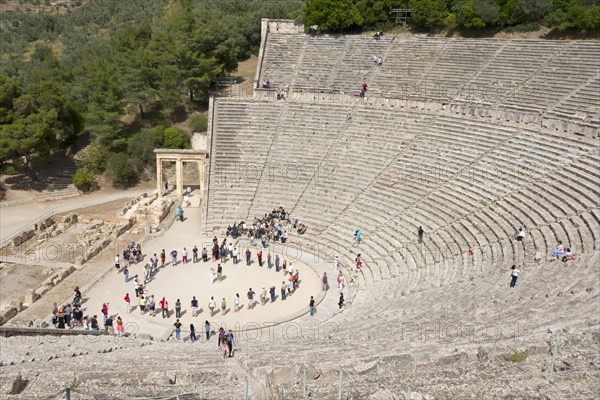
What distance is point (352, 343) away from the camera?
11711mm

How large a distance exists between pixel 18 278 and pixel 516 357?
18.7 m

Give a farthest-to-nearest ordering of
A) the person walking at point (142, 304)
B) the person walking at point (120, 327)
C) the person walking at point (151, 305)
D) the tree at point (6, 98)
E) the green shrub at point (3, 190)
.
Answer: the green shrub at point (3, 190), the tree at point (6, 98), the person walking at point (142, 304), the person walking at point (151, 305), the person walking at point (120, 327)

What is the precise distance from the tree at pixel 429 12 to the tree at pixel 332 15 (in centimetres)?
329

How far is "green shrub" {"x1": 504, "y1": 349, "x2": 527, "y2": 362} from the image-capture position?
8023 millimetres

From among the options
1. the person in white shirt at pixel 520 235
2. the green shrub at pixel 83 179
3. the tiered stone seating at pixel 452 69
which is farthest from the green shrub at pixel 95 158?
the person in white shirt at pixel 520 235

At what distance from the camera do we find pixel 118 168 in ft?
104

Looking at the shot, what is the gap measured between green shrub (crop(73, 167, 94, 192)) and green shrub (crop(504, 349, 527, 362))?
89.4 feet

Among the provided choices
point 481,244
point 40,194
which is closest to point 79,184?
point 40,194

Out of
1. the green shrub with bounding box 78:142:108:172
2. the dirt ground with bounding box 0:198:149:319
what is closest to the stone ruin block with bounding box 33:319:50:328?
the dirt ground with bounding box 0:198:149:319

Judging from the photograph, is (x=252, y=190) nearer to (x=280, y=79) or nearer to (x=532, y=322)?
(x=280, y=79)

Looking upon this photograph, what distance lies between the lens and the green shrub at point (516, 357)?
802 centimetres

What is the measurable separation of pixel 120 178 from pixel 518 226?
2214cm

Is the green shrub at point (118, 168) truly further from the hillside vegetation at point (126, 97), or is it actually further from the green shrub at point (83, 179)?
the green shrub at point (83, 179)

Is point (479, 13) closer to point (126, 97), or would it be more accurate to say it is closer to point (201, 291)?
point (126, 97)
